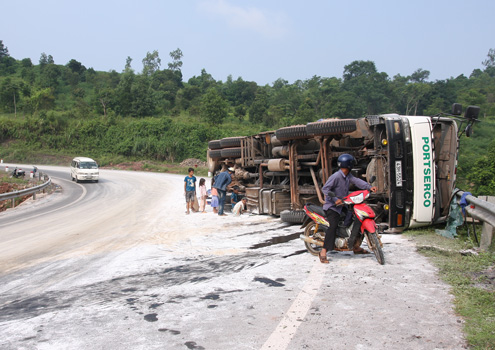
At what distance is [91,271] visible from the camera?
658 centimetres

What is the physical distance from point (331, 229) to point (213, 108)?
54246mm

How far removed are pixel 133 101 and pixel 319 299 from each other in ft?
214

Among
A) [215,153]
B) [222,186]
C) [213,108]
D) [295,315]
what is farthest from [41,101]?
[295,315]

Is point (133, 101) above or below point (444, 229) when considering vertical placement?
above

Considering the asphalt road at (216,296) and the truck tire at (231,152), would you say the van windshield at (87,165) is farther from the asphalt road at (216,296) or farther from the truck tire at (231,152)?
the asphalt road at (216,296)

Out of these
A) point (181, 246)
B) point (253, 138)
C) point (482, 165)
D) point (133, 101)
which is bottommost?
point (181, 246)

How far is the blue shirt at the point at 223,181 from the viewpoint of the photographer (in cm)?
1368

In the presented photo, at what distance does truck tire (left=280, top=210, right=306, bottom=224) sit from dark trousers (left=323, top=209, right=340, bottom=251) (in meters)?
3.84

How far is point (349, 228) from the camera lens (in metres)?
6.89

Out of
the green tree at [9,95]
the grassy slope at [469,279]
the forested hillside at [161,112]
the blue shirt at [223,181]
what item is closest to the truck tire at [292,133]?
the blue shirt at [223,181]

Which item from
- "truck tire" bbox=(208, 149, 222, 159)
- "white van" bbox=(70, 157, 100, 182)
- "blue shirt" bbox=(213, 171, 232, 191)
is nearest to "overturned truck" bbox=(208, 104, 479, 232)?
"blue shirt" bbox=(213, 171, 232, 191)

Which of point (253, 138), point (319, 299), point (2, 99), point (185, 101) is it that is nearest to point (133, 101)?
point (185, 101)

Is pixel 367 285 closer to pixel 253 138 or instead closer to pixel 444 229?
pixel 444 229

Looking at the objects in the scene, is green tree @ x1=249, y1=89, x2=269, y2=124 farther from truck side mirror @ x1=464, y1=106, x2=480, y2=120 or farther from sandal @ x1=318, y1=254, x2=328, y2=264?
sandal @ x1=318, y1=254, x2=328, y2=264
